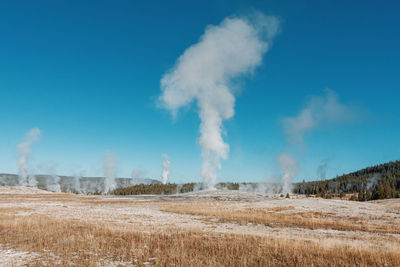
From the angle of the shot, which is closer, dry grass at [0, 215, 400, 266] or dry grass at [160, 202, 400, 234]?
dry grass at [0, 215, 400, 266]

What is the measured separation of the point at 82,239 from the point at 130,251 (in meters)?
4.66

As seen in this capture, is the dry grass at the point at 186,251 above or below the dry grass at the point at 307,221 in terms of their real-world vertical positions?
above

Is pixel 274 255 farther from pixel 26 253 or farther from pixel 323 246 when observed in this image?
pixel 26 253

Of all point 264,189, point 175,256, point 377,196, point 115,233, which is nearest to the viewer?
point 175,256

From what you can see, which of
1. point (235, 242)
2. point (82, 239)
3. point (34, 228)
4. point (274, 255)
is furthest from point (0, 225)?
point (274, 255)

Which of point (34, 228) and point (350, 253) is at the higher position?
point (350, 253)

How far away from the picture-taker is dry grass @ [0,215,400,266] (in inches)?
447

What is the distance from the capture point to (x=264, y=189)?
177375 mm

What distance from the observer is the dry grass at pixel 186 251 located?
1134 centimetres

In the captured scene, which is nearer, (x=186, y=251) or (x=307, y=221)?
(x=186, y=251)

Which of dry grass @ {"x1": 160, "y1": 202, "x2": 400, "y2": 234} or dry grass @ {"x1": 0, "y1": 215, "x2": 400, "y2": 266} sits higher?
dry grass @ {"x1": 0, "y1": 215, "x2": 400, "y2": 266}

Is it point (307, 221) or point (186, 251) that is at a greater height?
point (186, 251)

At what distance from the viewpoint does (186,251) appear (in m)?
13.2

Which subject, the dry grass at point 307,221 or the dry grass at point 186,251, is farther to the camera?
the dry grass at point 307,221
